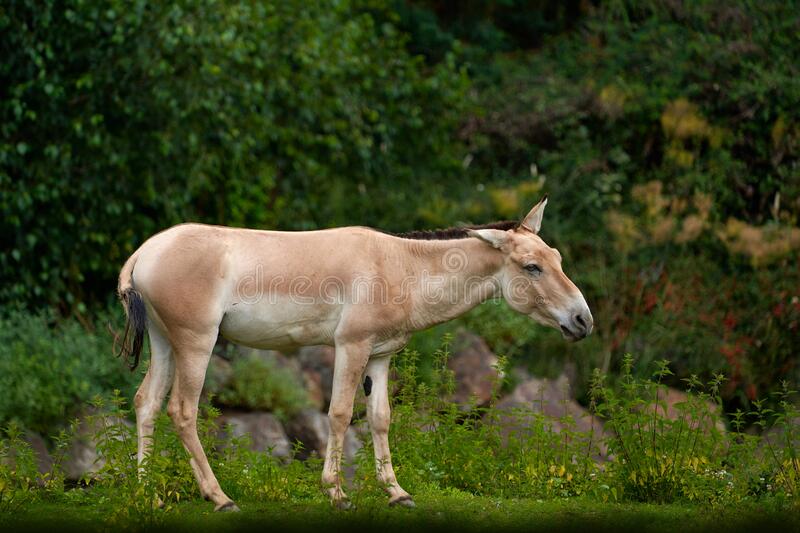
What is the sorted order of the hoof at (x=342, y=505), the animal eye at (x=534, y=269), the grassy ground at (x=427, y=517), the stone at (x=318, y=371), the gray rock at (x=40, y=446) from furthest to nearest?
the stone at (x=318, y=371), the gray rock at (x=40, y=446), the animal eye at (x=534, y=269), the hoof at (x=342, y=505), the grassy ground at (x=427, y=517)

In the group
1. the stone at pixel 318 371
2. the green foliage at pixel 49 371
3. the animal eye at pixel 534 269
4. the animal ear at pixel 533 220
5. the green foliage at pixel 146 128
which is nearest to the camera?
the animal eye at pixel 534 269

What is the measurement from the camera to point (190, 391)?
6.35 meters

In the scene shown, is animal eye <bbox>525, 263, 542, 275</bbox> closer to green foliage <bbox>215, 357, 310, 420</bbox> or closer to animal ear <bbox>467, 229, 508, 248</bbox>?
animal ear <bbox>467, 229, 508, 248</bbox>

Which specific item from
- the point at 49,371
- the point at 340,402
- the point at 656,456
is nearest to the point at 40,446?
the point at 49,371

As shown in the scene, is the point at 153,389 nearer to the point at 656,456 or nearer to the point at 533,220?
the point at 533,220

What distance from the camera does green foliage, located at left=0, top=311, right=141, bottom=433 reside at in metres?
9.30

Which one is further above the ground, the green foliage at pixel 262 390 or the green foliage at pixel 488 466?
the green foliage at pixel 488 466

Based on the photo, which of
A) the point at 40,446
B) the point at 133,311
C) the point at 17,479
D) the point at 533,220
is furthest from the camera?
the point at 40,446

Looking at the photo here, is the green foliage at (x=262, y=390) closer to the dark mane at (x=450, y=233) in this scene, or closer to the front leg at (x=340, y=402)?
the front leg at (x=340, y=402)

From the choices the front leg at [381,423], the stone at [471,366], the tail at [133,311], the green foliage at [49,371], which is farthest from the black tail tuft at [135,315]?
→ the stone at [471,366]

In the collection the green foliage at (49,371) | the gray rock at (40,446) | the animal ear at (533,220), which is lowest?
the gray rock at (40,446)

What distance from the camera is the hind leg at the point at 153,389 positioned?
6535mm

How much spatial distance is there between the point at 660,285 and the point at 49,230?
298 inches

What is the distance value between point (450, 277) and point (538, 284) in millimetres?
594
